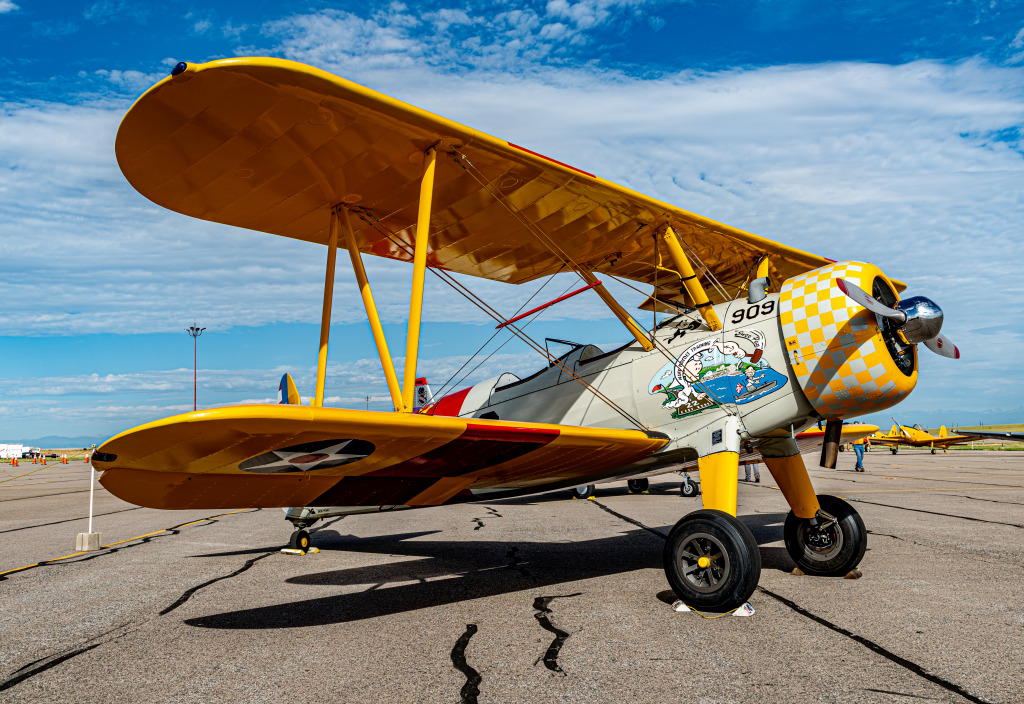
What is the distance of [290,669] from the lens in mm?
3740

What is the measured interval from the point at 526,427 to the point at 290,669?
7.12ft

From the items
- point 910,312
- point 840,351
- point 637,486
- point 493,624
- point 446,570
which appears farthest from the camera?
point 637,486

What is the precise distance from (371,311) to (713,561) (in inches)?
143

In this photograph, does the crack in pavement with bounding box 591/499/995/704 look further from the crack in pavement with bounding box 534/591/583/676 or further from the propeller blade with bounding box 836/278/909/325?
the propeller blade with bounding box 836/278/909/325

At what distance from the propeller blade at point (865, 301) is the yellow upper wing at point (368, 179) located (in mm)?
1811

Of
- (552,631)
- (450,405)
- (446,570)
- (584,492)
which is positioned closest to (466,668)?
(552,631)

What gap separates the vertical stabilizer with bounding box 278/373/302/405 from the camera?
8.87m

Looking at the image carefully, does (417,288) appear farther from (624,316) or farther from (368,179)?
(624,316)

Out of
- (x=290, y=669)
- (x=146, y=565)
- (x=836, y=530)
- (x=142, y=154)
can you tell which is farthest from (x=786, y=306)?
(x=146, y=565)

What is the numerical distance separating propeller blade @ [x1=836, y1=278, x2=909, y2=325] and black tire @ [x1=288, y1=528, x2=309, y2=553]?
6.75 metres

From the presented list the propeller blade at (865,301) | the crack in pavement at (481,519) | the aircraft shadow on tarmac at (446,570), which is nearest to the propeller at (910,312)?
the propeller blade at (865,301)

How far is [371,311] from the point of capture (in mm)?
6070

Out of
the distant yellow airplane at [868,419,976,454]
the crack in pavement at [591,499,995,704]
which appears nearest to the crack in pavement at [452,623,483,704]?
the crack in pavement at [591,499,995,704]

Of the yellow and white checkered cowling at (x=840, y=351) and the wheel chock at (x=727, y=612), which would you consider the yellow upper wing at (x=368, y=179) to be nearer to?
the yellow and white checkered cowling at (x=840, y=351)
